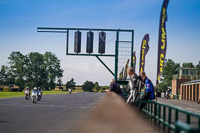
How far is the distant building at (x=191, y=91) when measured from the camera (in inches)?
2148

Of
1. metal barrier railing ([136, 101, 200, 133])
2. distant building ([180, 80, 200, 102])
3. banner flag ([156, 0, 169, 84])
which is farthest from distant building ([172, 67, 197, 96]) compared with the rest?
metal barrier railing ([136, 101, 200, 133])

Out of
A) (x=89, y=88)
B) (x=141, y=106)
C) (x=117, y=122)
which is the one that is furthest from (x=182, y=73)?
(x=89, y=88)

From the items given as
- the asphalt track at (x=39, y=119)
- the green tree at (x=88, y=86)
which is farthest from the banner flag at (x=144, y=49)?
the green tree at (x=88, y=86)

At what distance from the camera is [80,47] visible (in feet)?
78.4

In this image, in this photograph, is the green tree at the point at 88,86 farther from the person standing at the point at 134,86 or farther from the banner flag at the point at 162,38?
the person standing at the point at 134,86

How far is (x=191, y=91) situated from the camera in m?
60.1

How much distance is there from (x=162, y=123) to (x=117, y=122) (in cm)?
629

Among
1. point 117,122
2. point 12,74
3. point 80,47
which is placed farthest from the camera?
point 12,74

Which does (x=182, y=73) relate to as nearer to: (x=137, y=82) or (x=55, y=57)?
(x=55, y=57)

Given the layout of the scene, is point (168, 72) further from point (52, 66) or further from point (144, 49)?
point (144, 49)

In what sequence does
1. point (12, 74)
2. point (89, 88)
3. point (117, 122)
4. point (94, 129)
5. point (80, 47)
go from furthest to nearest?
point (89, 88) → point (12, 74) → point (80, 47) → point (117, 122) → point (94, 129)

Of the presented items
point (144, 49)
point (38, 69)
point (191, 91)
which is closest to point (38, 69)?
point (38, 69)

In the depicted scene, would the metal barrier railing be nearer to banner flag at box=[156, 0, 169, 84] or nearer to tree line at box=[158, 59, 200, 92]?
banner flag at box=[156, 0, 169, 84]

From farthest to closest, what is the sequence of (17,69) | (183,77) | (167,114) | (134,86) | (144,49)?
(17,69) < (183,77) < (144,49) < (134,86) < (167,114)
